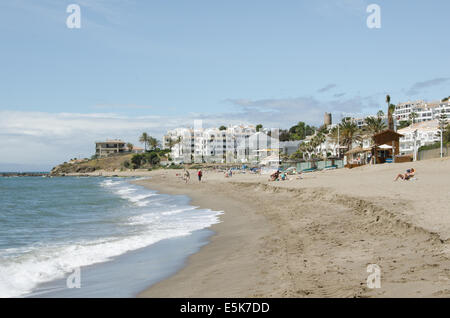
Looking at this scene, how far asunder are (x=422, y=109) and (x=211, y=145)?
75.1m

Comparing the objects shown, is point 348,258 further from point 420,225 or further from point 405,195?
point 405,195

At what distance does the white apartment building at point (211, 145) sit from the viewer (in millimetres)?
148125

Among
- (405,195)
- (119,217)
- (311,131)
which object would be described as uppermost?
(311,131)

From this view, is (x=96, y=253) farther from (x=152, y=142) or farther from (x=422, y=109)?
(x=152, y=142)

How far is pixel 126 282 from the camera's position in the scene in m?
8.14

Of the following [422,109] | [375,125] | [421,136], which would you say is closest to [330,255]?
[375,125]

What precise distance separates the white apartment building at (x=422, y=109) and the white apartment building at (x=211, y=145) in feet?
180

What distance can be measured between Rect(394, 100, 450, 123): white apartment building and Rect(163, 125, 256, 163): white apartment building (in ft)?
180

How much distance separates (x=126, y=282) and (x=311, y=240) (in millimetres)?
4463

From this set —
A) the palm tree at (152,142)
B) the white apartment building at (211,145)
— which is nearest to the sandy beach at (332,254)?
the white apartment building at (211,145)

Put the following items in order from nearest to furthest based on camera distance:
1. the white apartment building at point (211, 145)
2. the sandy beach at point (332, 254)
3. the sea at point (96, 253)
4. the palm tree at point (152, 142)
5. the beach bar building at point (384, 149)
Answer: the sandy beach at point (332, 254)
the sea at point (96, 253)
the beach bar building at point (384, 149)
the white apartment building at point (211, 145)
the palm tree at point (152, 142)

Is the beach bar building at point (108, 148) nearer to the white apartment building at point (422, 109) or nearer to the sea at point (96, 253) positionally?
the white apartment building at point (422, 109)

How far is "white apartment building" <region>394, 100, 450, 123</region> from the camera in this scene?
12738 cm

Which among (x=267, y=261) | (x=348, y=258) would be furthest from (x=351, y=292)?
(x=267, y=261)
